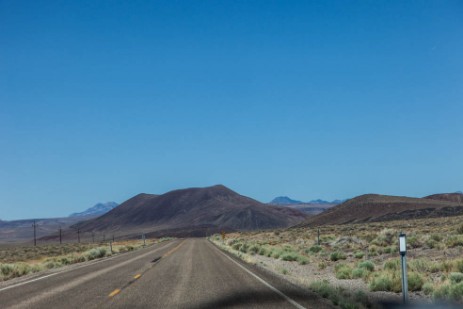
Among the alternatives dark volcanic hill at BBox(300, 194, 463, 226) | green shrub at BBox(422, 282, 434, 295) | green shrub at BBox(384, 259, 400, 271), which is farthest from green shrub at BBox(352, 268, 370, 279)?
dark volcanic hill at BBox(300, 194, 463, 226)

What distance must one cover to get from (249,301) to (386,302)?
300 centimetres

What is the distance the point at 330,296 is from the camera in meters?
12.7

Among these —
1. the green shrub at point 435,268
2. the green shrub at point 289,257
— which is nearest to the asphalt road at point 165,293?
the green shrub at point 435,268

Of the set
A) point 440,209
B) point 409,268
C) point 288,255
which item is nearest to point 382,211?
point 440,209

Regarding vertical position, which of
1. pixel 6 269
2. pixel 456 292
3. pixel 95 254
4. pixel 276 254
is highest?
pixel 456 292

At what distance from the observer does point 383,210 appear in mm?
124438

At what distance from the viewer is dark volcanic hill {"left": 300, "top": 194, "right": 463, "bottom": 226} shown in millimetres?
111938

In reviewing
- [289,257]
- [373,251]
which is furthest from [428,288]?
[289,257]

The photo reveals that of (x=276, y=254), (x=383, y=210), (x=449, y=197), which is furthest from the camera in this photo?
(x=449, y=197)

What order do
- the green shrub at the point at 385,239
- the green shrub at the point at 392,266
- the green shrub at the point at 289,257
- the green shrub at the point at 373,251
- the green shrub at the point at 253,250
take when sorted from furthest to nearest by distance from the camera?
the green shrub at the point at 253,250 → the green shrub at the point at 385,239 → the green shrub at the point at 289,257 → the green shrub at the point at 373,251 → the green shrub at the point at 392,266

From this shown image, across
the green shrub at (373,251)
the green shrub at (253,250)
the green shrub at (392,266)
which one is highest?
the green shrub at (392,266)

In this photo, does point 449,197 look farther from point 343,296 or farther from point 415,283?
point 343,296

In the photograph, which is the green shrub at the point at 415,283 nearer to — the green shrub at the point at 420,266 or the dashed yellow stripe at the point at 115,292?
the green shrub at the point at 420,266

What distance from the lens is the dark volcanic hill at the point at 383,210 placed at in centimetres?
11194
